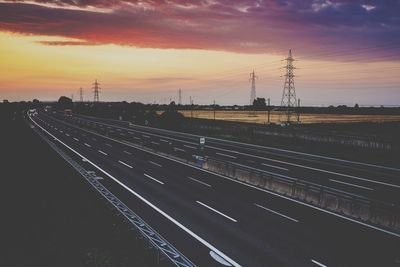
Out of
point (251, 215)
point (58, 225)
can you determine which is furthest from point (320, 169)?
point (58, 225)

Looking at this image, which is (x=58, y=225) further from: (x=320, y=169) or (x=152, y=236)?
(x=320, y=169)

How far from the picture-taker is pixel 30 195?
96.2 feet

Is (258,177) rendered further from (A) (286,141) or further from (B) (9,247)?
(A) (286,141)

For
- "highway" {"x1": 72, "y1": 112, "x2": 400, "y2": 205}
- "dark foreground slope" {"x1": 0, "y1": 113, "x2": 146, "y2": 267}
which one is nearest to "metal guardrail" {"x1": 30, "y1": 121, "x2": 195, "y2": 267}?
"dark foreground slope" {"x1": 0, "y1": 113, "x2": 146, "y2": 267}

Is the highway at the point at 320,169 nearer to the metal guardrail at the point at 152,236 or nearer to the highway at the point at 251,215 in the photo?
the highway at the point at 251,215

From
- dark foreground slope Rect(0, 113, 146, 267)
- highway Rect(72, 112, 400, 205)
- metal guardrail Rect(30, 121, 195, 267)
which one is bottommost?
dark foreground slope Rect(0, 113, 146, 267)

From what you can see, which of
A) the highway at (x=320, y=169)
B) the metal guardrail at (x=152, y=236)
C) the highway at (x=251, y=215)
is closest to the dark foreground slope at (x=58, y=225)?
the metal guardrail at (x=152, y=236)

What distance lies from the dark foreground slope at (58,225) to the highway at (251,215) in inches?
81.9

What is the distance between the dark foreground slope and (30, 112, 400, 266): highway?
208 cm

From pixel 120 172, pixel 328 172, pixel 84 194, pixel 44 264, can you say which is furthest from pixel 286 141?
pixel 44 264

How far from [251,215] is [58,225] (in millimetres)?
10511

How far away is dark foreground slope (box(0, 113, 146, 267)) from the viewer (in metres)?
17.2

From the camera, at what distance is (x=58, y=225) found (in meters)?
22.2

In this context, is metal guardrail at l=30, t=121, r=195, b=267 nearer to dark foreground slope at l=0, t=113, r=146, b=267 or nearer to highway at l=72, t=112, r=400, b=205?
dark foreground slope at l=0, t=113, r=146, b=267
